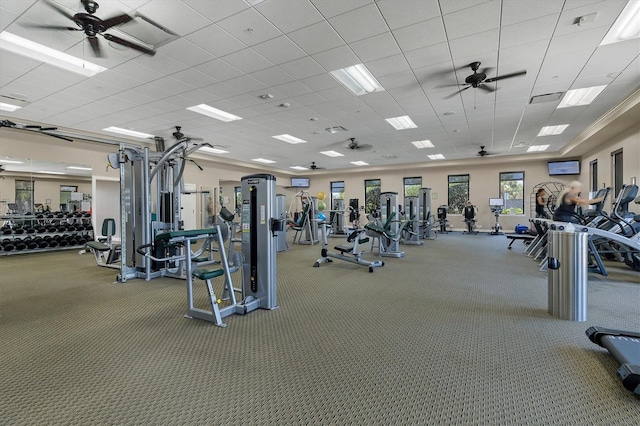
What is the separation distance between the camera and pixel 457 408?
172 cm

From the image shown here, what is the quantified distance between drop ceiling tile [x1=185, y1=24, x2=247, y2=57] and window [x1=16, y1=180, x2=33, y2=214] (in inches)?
278

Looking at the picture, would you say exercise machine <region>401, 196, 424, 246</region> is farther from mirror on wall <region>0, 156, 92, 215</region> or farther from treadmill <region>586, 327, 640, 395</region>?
mirror on wall <region>0, 156, 92, 215</region>

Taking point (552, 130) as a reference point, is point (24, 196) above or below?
below

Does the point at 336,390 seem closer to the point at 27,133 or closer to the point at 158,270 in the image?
the point at 158,270

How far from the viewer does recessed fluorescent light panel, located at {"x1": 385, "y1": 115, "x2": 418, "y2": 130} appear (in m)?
7.27

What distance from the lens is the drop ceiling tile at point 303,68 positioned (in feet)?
14.3

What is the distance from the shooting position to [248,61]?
171 inches

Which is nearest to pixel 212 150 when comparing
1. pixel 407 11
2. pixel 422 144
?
pixel 422 144

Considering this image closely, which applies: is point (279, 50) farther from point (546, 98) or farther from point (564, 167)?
point (564, 167)

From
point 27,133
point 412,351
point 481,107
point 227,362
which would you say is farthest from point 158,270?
point 481,107

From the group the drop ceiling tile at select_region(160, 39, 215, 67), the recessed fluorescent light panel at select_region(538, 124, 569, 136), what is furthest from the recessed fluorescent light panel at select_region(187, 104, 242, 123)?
the recessed fluorescent light panel at select_region(538, 124, 569, 136)

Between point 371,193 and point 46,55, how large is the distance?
535 inches

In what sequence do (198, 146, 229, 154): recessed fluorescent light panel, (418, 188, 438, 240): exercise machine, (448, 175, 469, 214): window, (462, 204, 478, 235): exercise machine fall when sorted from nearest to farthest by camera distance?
(418, 188, 438, 240): exercise machine → (198, 146, 229, 154): recessed fluorescent light panel → (462, 204, 478, 235): exercise machine → (448, 175, 469, 214): window

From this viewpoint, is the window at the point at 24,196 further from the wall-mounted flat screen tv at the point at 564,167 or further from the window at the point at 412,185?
the wall-mounted flat screen tv at the point at 564,167
